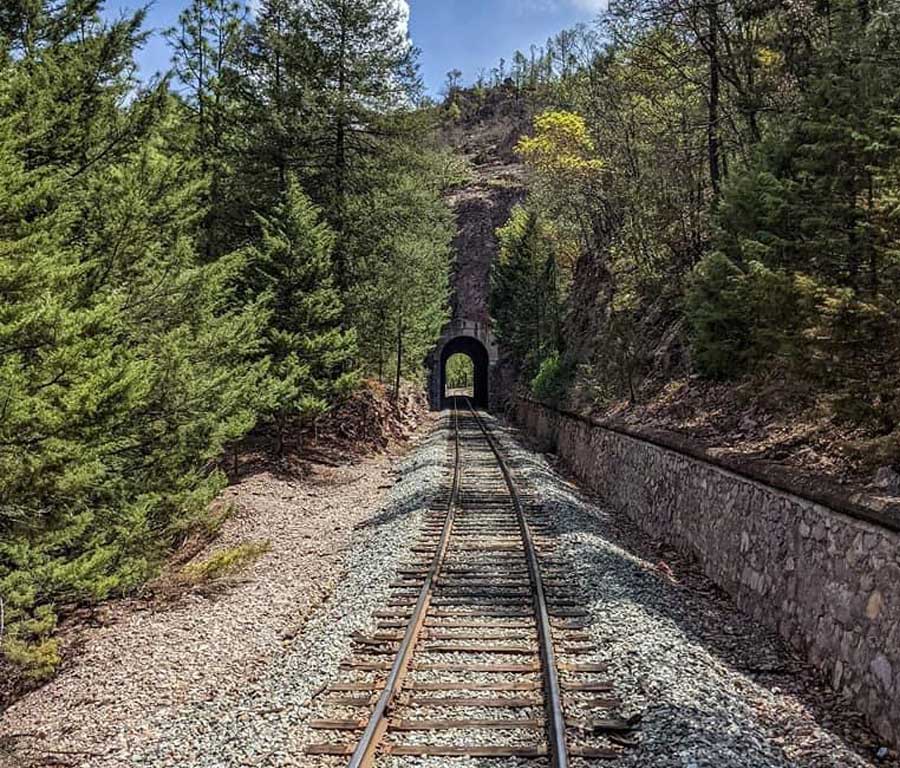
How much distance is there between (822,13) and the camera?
11891mm

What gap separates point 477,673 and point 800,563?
3.32 m

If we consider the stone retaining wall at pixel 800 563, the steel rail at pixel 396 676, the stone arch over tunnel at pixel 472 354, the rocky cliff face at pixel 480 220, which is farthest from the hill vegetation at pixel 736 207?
the rocky cliff face at pixel 480 220

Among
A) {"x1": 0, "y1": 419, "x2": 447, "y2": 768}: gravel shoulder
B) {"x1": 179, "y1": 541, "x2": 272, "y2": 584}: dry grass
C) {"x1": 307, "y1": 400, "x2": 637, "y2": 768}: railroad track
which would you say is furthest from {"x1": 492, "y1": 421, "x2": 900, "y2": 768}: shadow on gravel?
{"x1": 179, "y1": 541, "x2": 272, "y2": 584}: dry grass

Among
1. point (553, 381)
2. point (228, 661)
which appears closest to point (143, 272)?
point (228, 661)

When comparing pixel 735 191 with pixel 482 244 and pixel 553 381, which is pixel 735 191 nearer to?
pixel 553 381

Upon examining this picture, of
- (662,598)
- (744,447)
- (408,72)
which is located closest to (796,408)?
(744,447)

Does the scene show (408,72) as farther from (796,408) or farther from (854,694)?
(854,694)

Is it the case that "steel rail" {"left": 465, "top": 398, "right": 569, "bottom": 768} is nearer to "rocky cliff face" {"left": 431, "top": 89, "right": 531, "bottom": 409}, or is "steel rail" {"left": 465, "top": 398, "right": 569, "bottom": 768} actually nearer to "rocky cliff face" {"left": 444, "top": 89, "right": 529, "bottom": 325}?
"rocky cliff face" {"left": 431, "top": 89, "right": 531, "bottom": 409}

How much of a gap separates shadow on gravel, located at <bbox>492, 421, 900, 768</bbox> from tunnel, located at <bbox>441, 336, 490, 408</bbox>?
155 ft

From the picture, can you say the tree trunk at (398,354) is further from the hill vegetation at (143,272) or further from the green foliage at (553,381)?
the hill vegetation at (143,272)

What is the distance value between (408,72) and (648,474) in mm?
14817

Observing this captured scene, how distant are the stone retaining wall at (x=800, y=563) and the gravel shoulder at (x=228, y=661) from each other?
4.14 metres

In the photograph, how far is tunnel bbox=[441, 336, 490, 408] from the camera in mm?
58066

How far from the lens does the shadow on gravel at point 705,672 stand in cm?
478
